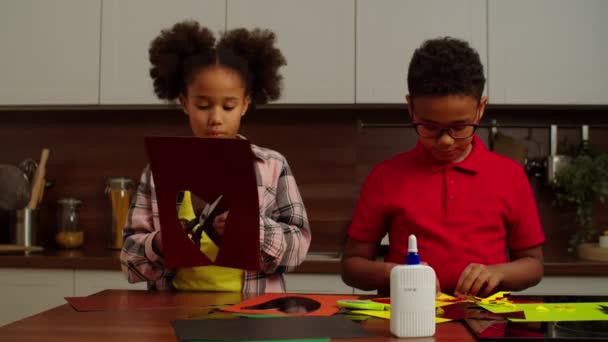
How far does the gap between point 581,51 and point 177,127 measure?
1.49 m

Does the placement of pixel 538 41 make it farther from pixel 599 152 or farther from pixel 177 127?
pixel 177 127

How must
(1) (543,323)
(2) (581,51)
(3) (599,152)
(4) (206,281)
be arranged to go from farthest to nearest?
(3) (599,152), (2) (581,51), (4) (206,281), (1) (543,323)

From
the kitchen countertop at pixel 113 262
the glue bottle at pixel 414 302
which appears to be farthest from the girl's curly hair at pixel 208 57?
the kitchen countertop at pixel 113 262

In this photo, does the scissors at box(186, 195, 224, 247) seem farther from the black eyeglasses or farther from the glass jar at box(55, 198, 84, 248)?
the glass jar at box(55, 198, 84, 248)

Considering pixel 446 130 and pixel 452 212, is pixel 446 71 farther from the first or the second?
pixel 452 212

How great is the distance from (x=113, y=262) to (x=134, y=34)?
2.64ft

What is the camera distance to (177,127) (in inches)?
101

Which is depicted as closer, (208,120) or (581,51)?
(208,120)

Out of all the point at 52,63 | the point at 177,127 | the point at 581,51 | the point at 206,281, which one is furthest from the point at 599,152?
the point at 52,63

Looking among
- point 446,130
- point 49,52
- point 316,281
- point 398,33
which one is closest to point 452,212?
point 446,130

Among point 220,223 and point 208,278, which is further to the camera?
point 208,278

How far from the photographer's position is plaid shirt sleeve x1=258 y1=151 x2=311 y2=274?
3.90 feet

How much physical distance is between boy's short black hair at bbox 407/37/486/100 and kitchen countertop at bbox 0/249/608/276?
1.00m

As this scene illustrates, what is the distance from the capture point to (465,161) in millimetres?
1268
